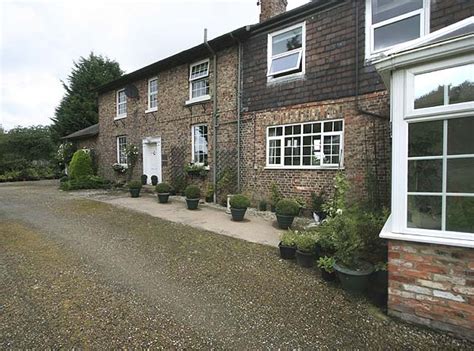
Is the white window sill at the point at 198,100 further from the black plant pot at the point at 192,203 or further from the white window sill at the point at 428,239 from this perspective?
the white window sill at the point at 428,239

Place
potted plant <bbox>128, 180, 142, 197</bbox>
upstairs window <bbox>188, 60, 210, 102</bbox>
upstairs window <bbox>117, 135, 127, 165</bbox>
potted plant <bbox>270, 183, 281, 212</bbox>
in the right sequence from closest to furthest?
potted plant <bbox>270, 183, 281, 212</bbox>, upstairs window <bbox>188, 60, 210, 102</bbox>, potted plant <bbox>128, 180, 142, 197</bbox>, upstairs window <bbox>117, 135, 127, 165</bbox>

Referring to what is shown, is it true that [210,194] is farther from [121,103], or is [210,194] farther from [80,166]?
[80,166]

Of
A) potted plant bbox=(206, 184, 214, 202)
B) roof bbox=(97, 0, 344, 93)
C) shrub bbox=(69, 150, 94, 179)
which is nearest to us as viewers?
roof bbox=(97, 0, 344, 93)

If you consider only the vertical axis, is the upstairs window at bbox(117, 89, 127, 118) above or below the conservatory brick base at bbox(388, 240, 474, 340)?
above

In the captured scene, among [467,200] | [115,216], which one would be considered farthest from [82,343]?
[115,216]

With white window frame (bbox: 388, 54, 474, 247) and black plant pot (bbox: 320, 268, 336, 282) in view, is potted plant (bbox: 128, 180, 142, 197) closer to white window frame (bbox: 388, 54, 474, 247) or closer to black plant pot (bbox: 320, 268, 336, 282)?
black plant pot (bbox: 320, 268, 336, 282)

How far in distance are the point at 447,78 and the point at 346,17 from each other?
5.69m

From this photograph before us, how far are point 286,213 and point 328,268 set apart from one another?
281 centimetres

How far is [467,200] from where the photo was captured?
2541 millimetres

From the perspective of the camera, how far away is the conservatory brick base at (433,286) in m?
2.51

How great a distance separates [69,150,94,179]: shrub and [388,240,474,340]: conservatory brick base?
52.9 feet

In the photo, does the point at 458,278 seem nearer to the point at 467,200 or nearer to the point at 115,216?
the point at 467,200

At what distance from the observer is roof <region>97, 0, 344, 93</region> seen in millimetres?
7627

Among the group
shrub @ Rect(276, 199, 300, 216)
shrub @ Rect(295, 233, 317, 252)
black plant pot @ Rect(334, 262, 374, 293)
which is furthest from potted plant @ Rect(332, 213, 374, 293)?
shrub @ Rect(276, 199, 300, 216)
